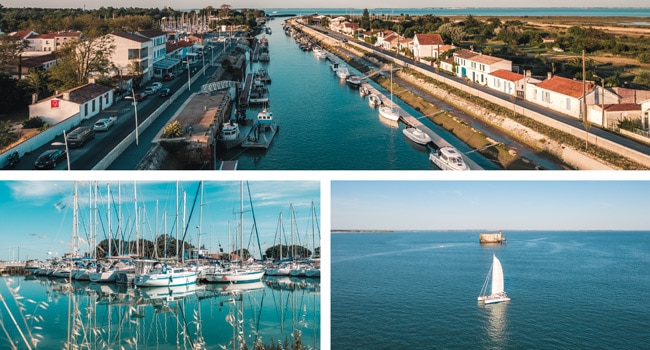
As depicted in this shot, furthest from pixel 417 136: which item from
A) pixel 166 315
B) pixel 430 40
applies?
pixel 430 40

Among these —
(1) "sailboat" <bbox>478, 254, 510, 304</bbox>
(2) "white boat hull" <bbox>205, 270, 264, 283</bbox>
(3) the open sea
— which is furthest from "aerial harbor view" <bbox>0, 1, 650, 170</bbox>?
(1) "sailboat" <bbox>478, 254, 510, 304</bbox>

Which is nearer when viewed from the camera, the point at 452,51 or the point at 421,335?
the point at 421,335

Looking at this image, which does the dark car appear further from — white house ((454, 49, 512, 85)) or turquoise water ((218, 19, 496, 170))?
white house ((454, 49, 512, 85))

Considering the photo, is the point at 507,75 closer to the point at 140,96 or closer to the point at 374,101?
the point at 374,101

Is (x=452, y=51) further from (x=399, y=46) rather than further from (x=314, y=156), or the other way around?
(x=314, y=156)

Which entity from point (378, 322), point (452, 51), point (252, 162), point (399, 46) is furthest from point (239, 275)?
point (399, 46)

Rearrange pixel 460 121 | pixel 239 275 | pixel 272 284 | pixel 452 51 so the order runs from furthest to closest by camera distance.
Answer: pixel 452 51, pixel 460 121, pixel 239 275, pixel 272 284

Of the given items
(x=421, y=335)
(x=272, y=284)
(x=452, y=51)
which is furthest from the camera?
(x=452, y=51)
